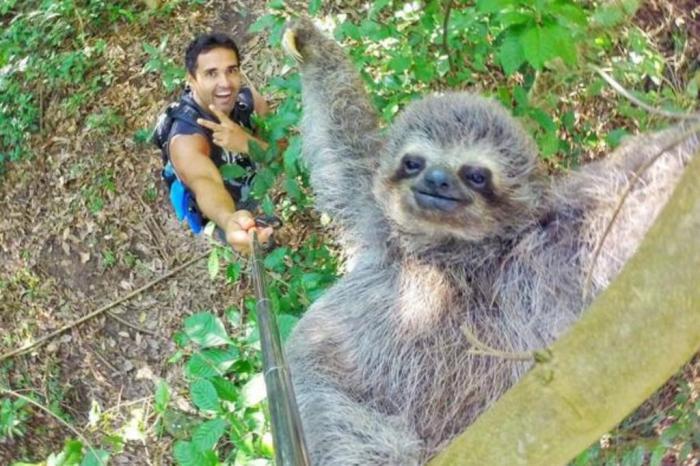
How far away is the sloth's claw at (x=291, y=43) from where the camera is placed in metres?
5.79

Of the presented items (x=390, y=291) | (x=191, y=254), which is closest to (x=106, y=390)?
(x=191, y=254)

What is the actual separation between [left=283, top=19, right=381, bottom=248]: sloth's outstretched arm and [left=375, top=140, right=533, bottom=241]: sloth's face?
2.34 ft

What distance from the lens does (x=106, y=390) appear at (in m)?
10.4

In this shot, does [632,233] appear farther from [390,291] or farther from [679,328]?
[679,328]

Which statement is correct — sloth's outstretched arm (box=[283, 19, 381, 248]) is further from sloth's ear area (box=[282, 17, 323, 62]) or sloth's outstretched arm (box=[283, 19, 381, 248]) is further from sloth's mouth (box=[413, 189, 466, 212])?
sloth's mouth (box=[413, 189, 466, 212])

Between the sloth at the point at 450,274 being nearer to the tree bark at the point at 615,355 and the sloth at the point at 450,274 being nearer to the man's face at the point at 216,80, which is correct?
the tree bark at the point at 615,355

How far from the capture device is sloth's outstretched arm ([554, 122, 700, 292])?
429cm

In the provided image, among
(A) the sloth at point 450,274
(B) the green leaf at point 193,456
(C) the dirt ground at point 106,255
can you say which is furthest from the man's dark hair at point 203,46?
(B) the green leaf at point 193,456

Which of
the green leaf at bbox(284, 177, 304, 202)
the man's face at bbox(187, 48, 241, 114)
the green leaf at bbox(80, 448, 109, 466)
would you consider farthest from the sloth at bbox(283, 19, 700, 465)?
the man's face at bbox(187, 48, 241, 114)

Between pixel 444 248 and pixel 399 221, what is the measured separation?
334mm

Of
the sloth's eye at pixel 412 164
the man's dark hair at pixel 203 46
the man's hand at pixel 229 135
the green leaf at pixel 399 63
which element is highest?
the man's dark hair at pixel 203 46

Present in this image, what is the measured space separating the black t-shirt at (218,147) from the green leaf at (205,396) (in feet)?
8.04

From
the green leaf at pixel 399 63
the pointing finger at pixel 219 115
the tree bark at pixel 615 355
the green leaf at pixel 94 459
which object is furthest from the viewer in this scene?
the pointing finger at pixel 219 115

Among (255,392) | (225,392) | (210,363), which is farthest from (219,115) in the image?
(255,392)
